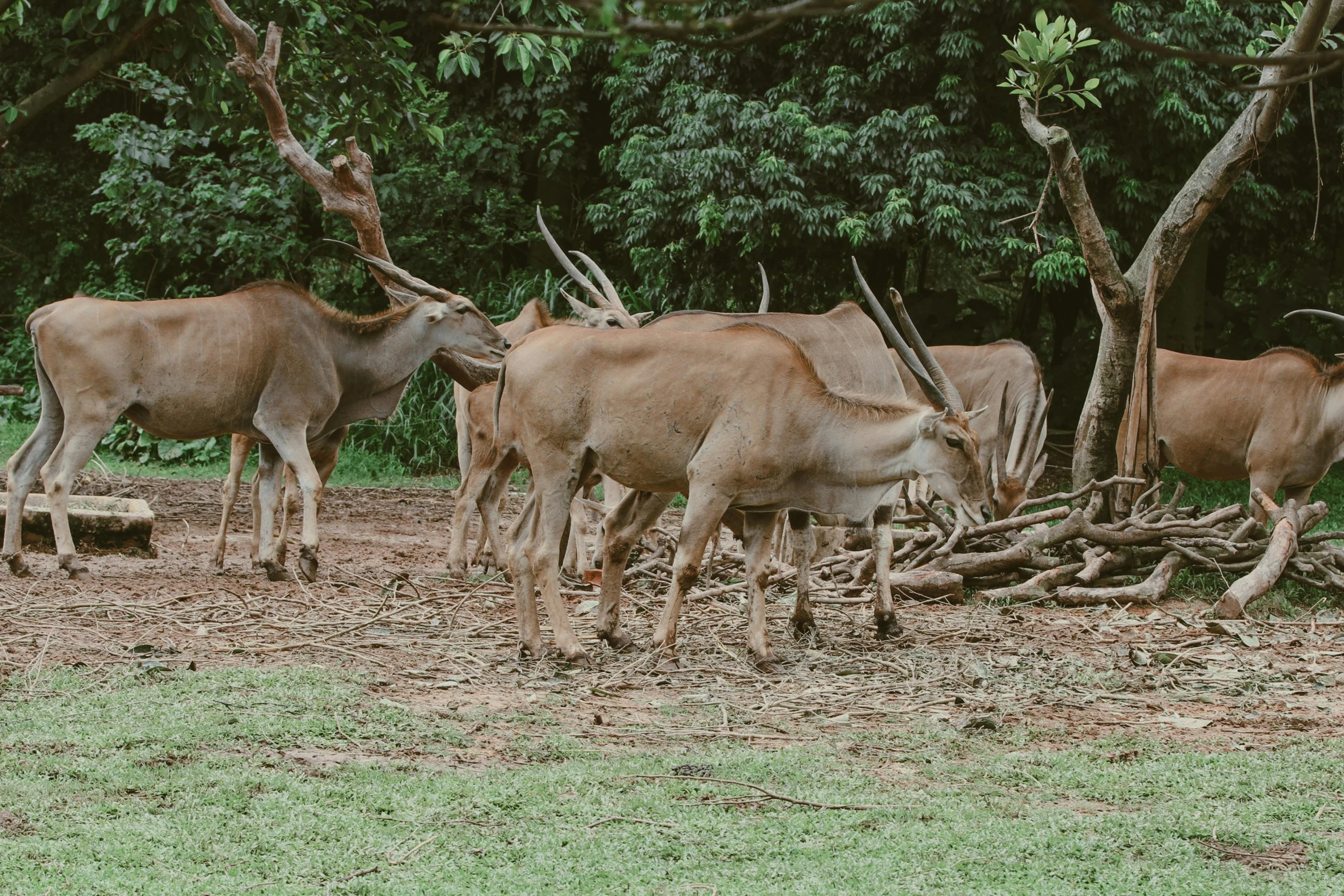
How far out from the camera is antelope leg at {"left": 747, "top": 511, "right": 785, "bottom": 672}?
6234 millimetres

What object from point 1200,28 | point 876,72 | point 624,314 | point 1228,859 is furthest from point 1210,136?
point 1228,859

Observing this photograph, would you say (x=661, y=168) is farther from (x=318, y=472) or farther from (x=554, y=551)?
(x=554, y=551)

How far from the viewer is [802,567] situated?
6781 mm

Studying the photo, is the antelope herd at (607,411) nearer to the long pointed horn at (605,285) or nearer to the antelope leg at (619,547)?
the antelope leg at (619,547)

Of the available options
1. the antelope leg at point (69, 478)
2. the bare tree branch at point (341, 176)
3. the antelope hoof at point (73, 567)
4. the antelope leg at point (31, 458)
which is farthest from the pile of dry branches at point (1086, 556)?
the antelope leg at point (31, 458)

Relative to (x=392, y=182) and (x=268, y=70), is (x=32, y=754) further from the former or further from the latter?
(x=392, y=182)

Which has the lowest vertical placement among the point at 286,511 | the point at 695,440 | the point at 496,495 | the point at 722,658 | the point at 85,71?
the point at 722,658

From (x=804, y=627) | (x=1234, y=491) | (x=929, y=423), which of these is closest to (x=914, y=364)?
(x=929, y=423)

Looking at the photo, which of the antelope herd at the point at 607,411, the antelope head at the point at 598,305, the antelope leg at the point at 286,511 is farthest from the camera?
the antelope head at the point at 598,305

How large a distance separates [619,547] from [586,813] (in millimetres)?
2549

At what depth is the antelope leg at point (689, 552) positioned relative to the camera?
6.03 metres

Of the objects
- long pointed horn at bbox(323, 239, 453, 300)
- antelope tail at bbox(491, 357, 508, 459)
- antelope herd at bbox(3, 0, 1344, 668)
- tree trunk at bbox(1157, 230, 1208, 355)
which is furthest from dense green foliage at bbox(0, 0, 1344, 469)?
antelope tail at bbox(491, 357, 508, 459)

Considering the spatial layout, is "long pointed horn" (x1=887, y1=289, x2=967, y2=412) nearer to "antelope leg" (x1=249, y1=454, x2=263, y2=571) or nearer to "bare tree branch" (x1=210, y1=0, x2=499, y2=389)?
"bare tree branch" (x1=210, y1=0, x2=499, y2=389)

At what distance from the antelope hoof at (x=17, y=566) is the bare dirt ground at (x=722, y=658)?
12cm
